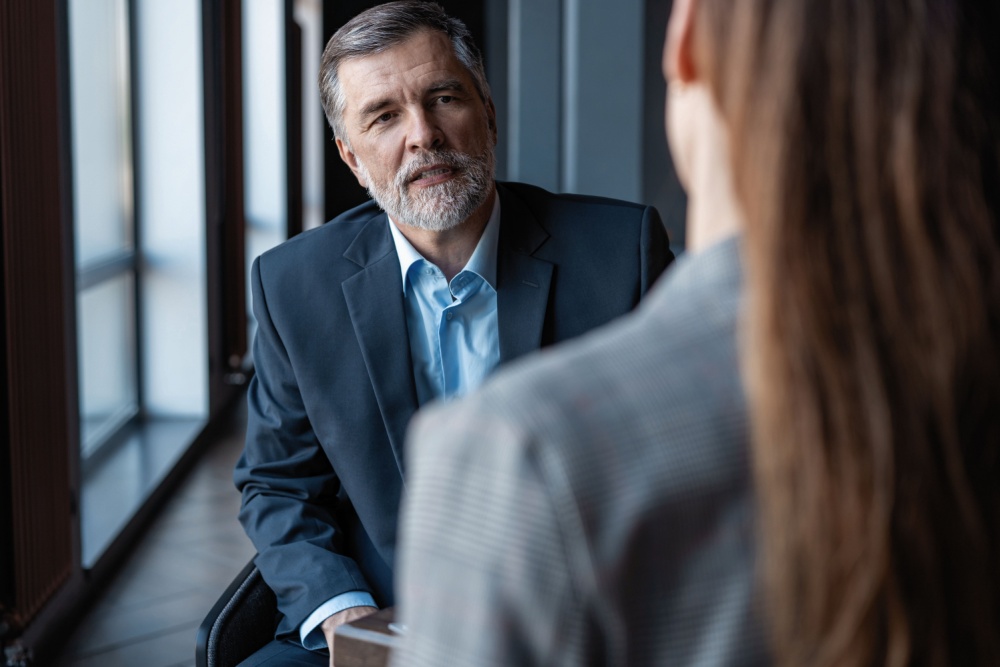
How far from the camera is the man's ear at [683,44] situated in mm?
721

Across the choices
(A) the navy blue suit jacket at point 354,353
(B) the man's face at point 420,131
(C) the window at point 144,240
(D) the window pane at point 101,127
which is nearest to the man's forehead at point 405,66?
(B) the man's face at point 420,131

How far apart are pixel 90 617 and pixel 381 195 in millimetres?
2225

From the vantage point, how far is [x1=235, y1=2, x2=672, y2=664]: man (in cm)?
200

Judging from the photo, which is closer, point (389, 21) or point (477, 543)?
point (477, 543)

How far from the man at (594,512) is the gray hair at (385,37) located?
1.57 meters

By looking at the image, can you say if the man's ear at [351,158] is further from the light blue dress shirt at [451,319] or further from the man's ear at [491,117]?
the man's ear at [491,117]

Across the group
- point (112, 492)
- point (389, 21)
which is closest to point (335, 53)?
point (389, 21)

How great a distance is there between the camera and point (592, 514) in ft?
2.08

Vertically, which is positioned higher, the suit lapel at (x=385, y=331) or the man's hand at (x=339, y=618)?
the suit lapel at (x=385, y=331)

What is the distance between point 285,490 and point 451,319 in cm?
45

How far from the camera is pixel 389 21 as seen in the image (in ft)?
7.00

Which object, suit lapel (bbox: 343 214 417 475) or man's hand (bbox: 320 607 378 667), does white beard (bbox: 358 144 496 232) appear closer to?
suit lapel (bbox: 343 214 417 475)

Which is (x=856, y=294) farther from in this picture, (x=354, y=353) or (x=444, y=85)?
(x=444, y=85)

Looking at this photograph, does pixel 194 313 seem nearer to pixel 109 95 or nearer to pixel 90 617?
pixel 109 95
